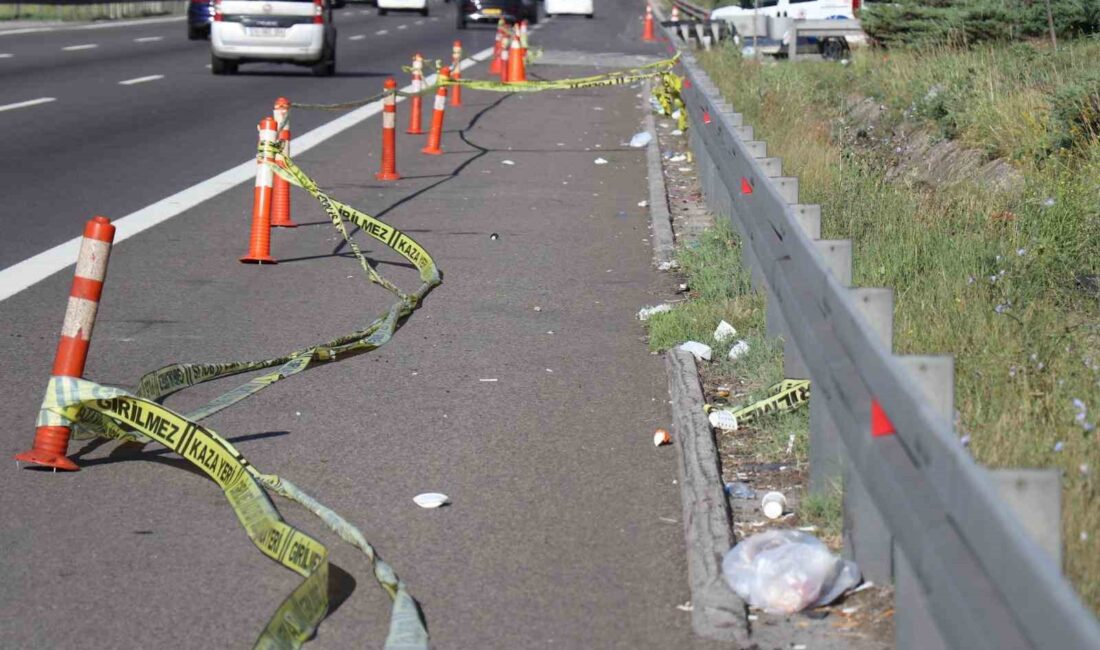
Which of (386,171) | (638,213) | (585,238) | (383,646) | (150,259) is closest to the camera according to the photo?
(383,646)

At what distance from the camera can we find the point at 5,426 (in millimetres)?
6824

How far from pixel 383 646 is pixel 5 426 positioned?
9.74 feet

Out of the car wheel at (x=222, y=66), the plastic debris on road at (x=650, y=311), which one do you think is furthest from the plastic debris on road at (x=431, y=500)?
the car wheel at (x=222, y=66)

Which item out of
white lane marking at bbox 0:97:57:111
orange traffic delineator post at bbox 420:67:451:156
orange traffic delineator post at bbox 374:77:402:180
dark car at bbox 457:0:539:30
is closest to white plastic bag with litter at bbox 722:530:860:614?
orange traffic delineator post at bbox 374:77:402:180

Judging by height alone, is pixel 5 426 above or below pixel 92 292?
below

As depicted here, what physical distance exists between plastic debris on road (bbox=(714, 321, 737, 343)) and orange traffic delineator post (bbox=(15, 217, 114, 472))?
3281 mm

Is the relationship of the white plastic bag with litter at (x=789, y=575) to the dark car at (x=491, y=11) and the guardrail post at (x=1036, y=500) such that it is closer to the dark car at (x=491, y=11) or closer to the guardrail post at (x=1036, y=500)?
the guardrail post at (x=1036, y=500)

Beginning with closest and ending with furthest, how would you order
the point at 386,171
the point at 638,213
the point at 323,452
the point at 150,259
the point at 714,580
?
the point at 714,580 < the point at 323,452 < the point at 150,259 < the point at 638,213 < the point at 386,171

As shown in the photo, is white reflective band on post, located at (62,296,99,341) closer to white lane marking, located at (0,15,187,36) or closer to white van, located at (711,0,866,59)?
white van, located at (711,0,866,59)

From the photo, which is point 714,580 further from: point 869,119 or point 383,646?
point 869,119

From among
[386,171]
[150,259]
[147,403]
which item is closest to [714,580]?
[147,403]

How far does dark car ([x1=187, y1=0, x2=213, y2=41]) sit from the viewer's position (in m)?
40.8

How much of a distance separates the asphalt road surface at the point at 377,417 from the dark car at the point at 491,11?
113 feet

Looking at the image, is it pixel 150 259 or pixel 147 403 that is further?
pixel 150 259
